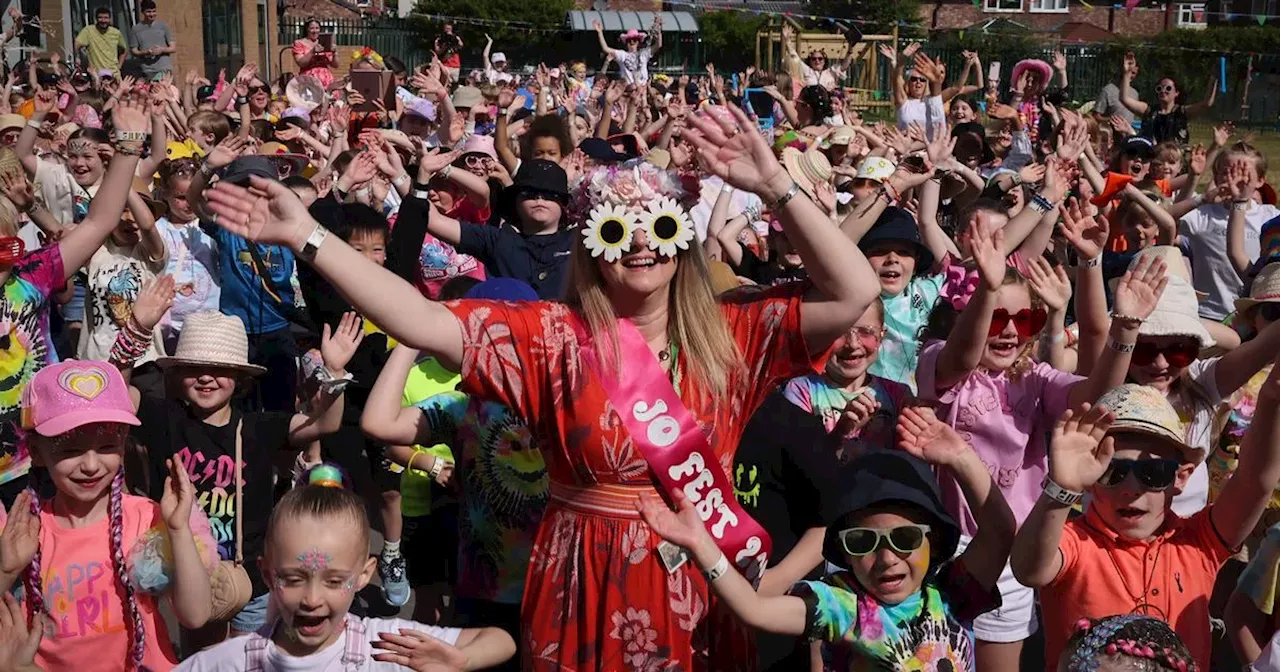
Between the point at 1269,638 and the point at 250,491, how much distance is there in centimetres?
307

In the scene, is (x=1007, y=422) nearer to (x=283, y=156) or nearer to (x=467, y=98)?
(x=283, y=156)

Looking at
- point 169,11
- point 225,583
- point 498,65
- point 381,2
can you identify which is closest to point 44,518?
point 225,583

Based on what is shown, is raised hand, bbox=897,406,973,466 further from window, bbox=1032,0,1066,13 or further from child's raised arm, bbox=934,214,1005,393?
window, bbox=1032,0,1066,13

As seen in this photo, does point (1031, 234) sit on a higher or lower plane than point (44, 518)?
higher

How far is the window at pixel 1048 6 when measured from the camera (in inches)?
2014

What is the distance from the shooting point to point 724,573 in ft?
10.1

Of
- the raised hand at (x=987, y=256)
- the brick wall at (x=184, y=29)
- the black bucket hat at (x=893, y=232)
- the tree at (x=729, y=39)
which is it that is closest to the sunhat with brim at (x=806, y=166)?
the black bucket hat at (x=893, y=232)

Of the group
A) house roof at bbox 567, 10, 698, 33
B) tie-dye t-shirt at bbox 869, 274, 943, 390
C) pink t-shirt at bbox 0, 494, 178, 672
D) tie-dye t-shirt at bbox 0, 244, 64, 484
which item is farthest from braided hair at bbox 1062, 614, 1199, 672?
house roof at bbox 567, 10, 698, 33

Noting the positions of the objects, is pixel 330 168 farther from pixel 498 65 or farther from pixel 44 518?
pixel 498 65

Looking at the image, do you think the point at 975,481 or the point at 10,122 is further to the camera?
the point at 10,122

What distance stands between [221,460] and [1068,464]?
2754 mm

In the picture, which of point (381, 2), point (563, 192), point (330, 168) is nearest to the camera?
point (563, 192)

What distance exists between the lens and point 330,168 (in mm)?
8352

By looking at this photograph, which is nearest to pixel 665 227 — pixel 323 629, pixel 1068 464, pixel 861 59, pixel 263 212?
pixel 263 212
